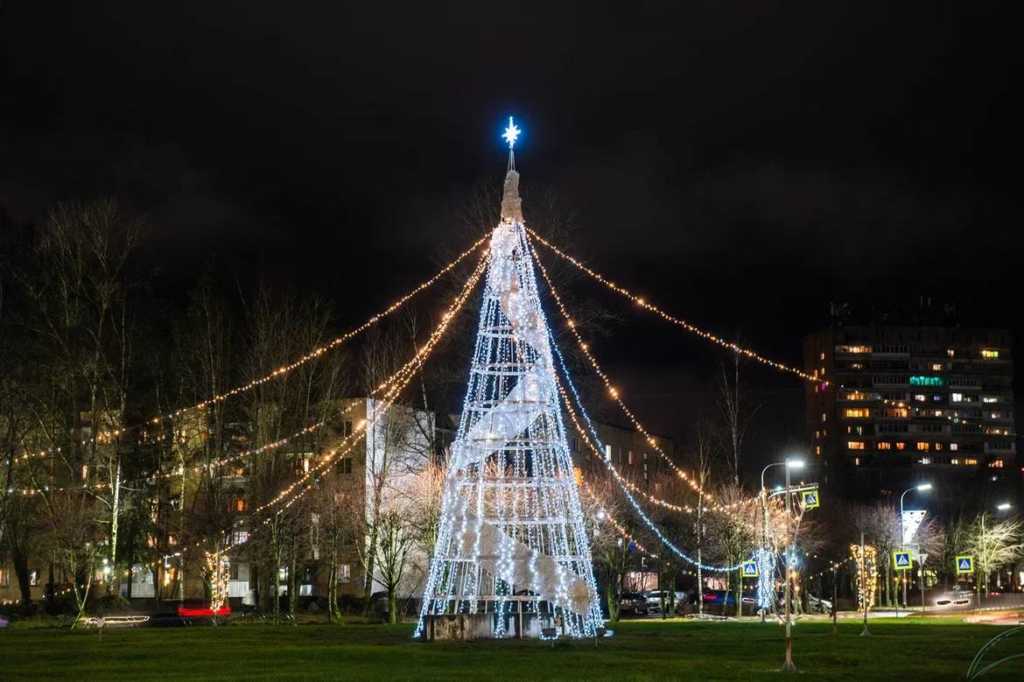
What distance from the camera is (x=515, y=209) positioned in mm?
34750

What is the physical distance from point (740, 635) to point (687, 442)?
179 feet

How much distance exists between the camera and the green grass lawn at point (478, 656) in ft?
81.5

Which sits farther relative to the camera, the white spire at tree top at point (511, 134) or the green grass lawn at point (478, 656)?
the white spire at tree top at point (511, 134)

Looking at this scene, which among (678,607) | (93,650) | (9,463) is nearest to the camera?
(93,650)

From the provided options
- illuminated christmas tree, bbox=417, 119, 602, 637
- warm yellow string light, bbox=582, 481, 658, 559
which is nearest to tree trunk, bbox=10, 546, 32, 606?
warm yellow string light, bbox=582, 481, 658, 559

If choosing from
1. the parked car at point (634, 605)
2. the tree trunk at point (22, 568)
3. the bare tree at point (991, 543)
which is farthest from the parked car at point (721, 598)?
the tree trunk at point (22, 568)

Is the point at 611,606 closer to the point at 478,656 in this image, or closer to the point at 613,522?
the point at 613,522

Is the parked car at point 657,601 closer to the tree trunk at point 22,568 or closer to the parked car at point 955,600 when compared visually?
the parked car at point 955,600

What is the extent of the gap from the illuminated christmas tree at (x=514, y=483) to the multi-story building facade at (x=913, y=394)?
14422cm

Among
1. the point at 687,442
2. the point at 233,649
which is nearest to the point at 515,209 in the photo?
the point at 233,649

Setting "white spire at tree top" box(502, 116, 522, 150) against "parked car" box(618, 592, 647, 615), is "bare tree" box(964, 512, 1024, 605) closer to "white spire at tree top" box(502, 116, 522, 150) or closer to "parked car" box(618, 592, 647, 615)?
"parked car" box(618, 592, 647, 615)

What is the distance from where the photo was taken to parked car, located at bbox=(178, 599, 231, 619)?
53906mm

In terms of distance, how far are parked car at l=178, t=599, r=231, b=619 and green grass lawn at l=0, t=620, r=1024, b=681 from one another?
10785 mm

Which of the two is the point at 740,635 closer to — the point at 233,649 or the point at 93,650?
the point at 233,649
